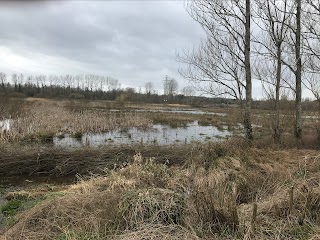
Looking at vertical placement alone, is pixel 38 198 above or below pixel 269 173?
below

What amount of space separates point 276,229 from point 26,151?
11.3 m

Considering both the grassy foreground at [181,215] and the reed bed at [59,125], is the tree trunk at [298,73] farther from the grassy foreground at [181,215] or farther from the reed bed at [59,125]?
the reed bed at [59,125]

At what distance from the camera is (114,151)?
13594 millimetres

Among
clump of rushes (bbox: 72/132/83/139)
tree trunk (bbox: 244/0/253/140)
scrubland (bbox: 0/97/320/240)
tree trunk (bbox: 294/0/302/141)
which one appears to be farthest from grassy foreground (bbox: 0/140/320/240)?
clump of rushes (bbox: 72/132/83/139)

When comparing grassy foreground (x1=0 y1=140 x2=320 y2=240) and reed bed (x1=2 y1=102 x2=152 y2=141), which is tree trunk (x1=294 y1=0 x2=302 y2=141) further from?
reed bed (x1=2 y1=102 x2=152 y2=141)

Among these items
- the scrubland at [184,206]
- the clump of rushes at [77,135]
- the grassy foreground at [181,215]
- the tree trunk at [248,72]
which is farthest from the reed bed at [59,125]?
the grassy foreground at [181,215]

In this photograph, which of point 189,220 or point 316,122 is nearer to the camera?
point 189,220

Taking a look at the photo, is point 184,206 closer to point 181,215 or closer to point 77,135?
point 181,215

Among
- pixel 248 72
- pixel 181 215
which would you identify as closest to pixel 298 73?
pixel 248 72

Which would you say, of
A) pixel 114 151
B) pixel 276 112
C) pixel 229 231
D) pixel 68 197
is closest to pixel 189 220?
pixel 229 231

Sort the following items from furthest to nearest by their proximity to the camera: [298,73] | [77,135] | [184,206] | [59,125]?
[59,125], [77,135], [298,73], [184,206]

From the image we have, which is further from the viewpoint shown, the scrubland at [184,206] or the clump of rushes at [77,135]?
the clump of rushes at [77,135]

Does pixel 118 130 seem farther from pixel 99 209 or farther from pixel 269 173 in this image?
pixel 99 209

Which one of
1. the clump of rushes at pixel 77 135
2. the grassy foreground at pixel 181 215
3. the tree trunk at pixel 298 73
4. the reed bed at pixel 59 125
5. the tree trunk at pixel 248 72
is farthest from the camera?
the clump of rushes at pixel 77 135
